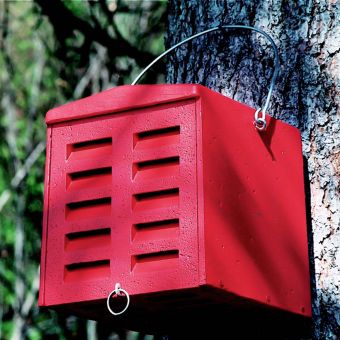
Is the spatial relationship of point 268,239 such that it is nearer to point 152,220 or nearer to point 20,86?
point 152,220

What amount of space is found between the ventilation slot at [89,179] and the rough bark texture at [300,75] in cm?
44

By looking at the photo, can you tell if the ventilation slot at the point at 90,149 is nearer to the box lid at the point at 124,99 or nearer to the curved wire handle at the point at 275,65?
the box lid at the point at 124,99

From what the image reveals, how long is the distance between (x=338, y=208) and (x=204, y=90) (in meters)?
0.44

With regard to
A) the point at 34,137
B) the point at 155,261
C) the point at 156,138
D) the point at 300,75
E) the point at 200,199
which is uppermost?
the point at 34,137

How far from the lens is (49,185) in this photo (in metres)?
2.19

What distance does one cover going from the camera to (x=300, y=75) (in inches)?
92.0

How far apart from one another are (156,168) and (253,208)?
22cm

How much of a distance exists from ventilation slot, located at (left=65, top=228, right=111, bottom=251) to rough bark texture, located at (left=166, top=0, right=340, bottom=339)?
18.6 inches

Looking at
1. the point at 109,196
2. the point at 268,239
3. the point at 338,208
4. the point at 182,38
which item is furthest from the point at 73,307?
the point at 182,38

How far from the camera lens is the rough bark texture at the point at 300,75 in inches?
86.5

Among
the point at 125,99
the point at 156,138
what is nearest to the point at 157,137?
the point at 156,138

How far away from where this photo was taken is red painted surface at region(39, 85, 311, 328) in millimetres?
1948

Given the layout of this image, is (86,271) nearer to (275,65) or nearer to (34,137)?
(275,65)

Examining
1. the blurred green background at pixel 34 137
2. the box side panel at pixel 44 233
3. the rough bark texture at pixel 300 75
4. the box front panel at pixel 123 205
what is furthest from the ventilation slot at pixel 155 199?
the blurred green background at pixel 34 137
